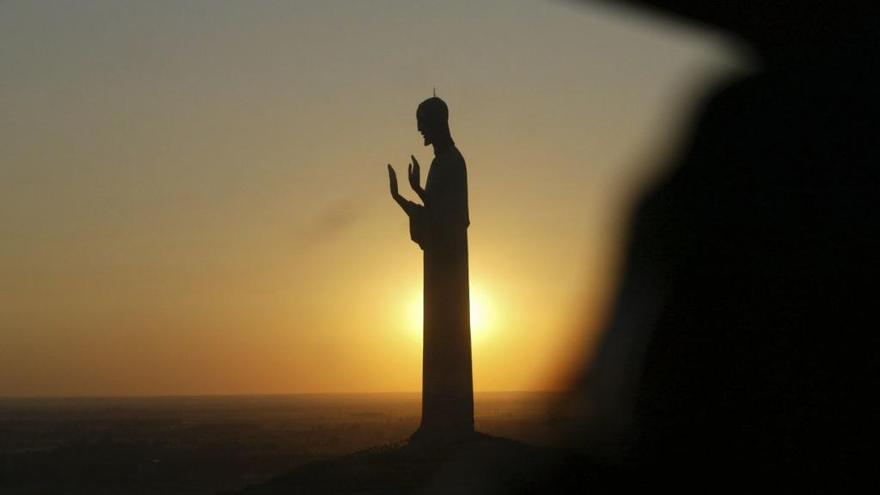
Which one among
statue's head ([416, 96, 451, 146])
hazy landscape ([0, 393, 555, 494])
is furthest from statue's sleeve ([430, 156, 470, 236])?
hazy landscape ([0, 393, 555, 494])

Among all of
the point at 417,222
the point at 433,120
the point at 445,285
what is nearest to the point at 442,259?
the point at 445,285

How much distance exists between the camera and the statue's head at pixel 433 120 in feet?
40.1

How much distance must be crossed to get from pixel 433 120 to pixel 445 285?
163cm

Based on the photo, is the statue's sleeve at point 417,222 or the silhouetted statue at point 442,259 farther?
the statue's sleeve at point 417,222

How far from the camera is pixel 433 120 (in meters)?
12.3

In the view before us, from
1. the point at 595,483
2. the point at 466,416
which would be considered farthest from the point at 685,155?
the point at 466,416

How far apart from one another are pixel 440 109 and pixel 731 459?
33.8ft

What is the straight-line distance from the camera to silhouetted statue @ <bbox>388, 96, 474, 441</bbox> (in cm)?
1199

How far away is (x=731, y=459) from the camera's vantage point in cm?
212

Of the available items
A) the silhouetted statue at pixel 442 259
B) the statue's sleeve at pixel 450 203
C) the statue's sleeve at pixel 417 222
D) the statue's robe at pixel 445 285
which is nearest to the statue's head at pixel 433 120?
the silhouetted statue at pixel 442 259

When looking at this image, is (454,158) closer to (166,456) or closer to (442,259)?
(442,259)

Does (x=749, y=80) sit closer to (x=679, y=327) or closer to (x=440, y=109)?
(x=679, y=327)

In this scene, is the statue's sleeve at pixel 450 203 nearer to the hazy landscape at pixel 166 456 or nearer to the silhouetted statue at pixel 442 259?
the silhouetted statue at pixel 442 259

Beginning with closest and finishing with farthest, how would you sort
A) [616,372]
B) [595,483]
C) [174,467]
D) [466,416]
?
[616,372] < [595,483] < [466,416] < [174,467]
